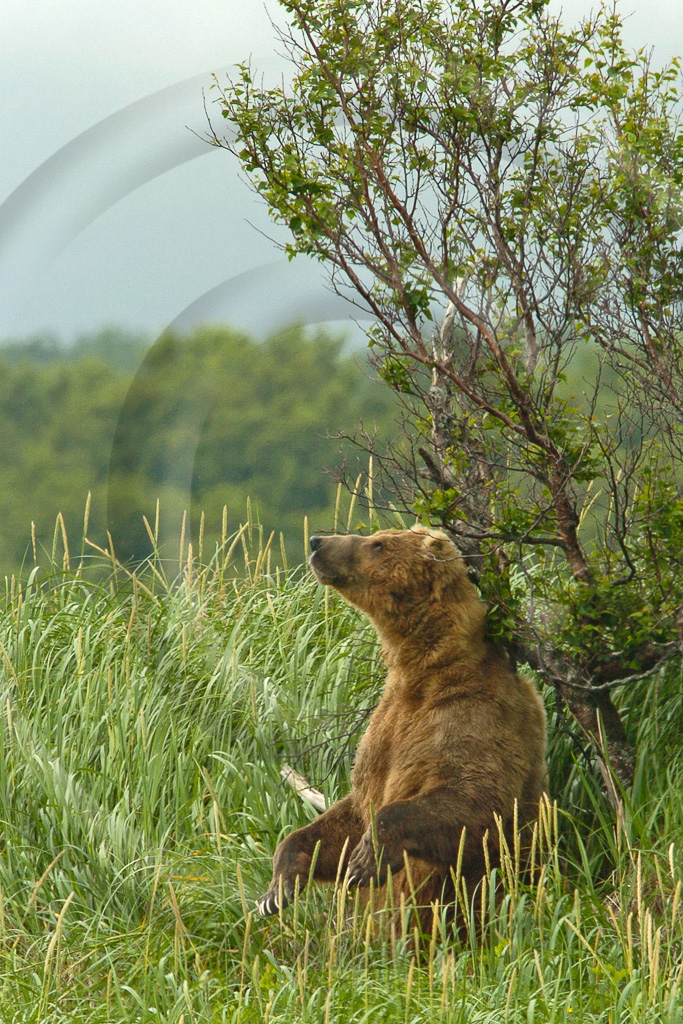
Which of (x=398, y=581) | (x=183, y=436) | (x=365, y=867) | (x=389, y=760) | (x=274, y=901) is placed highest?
(x=183, y=436)

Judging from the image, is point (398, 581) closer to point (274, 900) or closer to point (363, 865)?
point (363, 865)

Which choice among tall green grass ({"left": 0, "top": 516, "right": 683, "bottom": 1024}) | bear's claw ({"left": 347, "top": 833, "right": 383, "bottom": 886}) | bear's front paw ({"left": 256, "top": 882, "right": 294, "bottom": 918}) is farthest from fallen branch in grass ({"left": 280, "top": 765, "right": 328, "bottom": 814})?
bear's claw ({"left": 347, "top": 833, "right": 383, "bottom": 886})

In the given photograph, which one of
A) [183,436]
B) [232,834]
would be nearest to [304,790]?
[232,834]

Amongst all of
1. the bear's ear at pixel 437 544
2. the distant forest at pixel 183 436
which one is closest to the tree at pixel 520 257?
the bear's ear at pixel 437 544

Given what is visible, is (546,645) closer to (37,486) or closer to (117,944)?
(117,944)

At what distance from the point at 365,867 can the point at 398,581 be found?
949 mm

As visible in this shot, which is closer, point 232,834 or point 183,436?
point 232,834

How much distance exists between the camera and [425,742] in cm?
343

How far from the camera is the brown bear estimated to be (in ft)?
10.6

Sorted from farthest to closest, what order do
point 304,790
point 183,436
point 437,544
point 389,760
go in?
point 183,436, point 304,790, point 437,544, point 389,760

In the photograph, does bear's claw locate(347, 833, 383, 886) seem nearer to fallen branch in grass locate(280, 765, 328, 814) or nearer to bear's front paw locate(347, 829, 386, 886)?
bear's front paw locate(347, 829, 386, 886)

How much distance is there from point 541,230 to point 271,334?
2.33m

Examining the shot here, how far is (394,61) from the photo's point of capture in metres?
3.56

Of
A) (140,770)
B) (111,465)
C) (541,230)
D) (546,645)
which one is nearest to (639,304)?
(541,230)
